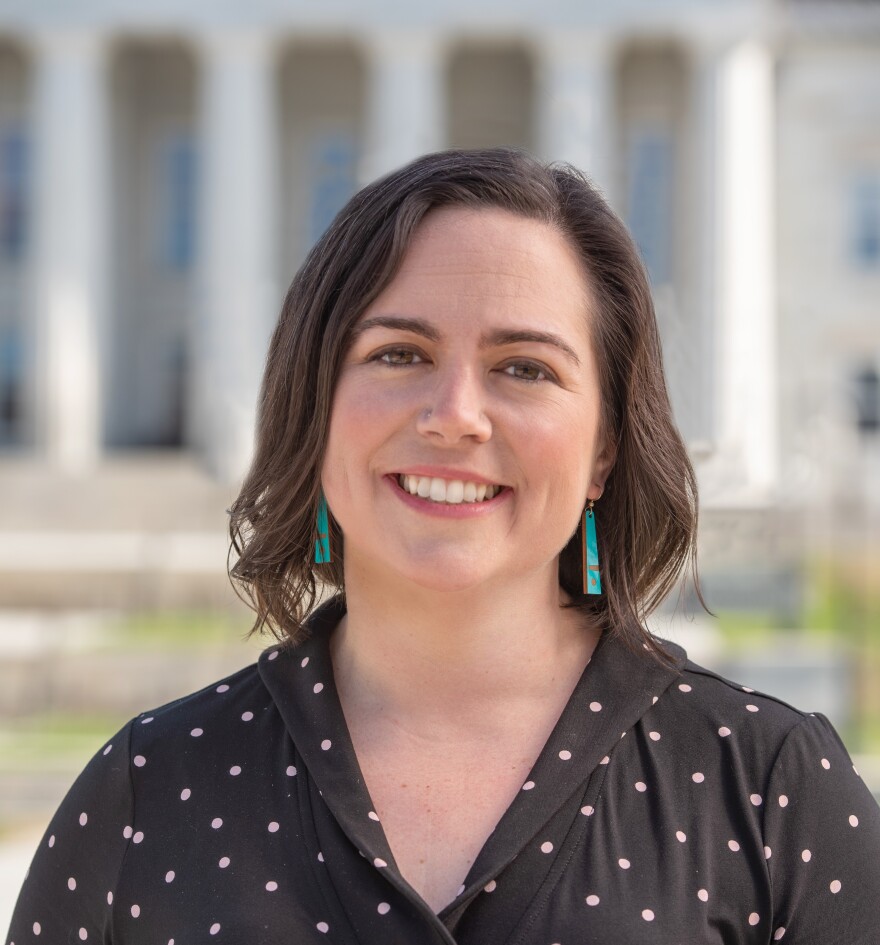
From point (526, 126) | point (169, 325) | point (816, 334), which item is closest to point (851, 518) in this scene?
point (816, 334)

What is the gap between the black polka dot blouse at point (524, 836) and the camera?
1908mm

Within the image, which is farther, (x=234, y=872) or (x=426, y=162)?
(x=426, y=162)

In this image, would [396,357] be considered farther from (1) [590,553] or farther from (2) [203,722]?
(2) [203,722]

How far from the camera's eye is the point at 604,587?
2.34m

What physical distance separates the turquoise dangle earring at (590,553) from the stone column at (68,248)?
28.7 meters

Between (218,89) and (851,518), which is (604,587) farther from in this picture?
(218,89)

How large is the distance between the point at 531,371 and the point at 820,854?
0.80 meters

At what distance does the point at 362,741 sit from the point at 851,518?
20507mm

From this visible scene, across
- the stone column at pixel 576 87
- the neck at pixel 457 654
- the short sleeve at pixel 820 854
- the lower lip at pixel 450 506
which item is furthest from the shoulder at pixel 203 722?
the stone column at pixel 576 87

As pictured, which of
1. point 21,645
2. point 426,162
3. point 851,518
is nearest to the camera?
point 426,162

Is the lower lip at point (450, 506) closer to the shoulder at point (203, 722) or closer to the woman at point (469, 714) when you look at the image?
the woman at point (469, 714)

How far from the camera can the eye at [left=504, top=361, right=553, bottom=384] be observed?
6.72 ft

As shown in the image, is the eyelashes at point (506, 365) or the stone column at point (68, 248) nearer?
the eyelashes at point (506, 365)

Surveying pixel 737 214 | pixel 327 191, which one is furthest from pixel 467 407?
pixel 327 191
